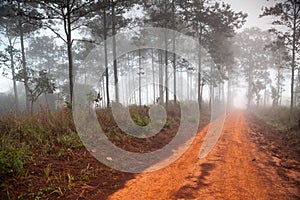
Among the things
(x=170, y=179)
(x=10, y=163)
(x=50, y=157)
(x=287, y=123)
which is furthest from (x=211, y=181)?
(x=287, y=123)

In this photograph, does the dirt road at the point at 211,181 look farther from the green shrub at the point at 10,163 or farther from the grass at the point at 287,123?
the grass at the point at 287,123

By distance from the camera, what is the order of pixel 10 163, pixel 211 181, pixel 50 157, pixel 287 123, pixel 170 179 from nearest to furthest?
pixel 10 163 < pixel 211 181 < pixel 170 179 < pixel 50 157 < pixel 287 123

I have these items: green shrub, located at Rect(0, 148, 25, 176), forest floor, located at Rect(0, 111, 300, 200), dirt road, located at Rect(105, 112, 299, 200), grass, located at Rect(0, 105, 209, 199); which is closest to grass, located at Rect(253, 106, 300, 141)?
forest floor, located at Rect(0, 111, 300, 200)

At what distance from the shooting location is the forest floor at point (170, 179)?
4.02 meters

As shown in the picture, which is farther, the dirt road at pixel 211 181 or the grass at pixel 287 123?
the grass at pixel 287 123

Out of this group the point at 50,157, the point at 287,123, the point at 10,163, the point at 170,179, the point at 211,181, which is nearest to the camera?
the point at 10,163

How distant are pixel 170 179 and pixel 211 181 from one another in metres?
0.99

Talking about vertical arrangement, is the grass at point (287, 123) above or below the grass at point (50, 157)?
below

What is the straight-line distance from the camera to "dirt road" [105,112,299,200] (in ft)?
13.4

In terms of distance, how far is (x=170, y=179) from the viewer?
487 centimetres

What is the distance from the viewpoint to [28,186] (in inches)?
157

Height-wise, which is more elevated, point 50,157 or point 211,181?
point 50,157

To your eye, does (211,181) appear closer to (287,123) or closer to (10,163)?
(10,163)

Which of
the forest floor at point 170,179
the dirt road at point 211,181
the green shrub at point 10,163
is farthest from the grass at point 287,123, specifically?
the green shrub at point 10,163
